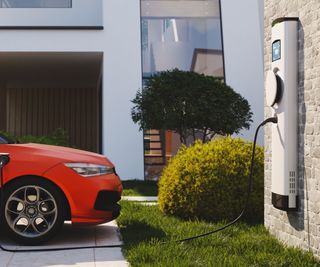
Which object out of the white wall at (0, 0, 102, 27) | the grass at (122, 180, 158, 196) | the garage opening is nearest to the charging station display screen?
the grass at (122, 180, 158, 196)

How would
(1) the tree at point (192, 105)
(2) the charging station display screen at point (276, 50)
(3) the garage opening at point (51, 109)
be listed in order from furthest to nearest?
(3) the garage opening at point (51, 109) < (1) the tree at point (192, 105) < (2) the charging station display screen at point (276, 50)

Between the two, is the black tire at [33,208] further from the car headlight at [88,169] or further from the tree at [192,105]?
the tree at [192,105]

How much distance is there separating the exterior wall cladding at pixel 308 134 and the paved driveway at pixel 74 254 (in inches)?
68.7

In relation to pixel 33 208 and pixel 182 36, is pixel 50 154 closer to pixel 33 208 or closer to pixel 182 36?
Answer: pixel 33 208

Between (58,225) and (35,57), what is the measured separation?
10.7m

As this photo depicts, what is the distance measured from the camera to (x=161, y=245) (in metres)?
6.10

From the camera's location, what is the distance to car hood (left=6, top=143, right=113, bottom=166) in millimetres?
6641

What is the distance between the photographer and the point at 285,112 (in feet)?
20.2

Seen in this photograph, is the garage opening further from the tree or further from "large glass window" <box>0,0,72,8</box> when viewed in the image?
the tree

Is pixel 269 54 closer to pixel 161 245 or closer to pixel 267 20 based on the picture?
pixel 267 20

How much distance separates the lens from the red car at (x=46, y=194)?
258 inches

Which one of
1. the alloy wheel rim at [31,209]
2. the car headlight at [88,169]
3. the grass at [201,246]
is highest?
the car headlight at [88,169]

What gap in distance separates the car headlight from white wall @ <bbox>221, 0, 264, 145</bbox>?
904 centimetres

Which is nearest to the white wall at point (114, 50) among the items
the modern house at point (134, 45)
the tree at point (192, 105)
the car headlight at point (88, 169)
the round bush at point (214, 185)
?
the modern house at point (134, 45)
